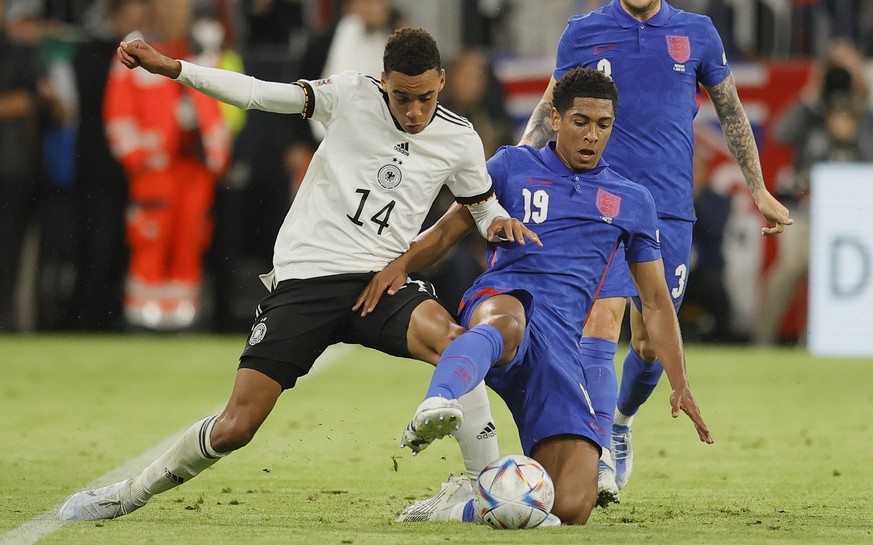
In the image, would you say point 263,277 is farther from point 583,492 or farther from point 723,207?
point 723,207

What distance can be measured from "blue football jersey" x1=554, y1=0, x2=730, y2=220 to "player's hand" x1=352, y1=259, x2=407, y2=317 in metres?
1.36

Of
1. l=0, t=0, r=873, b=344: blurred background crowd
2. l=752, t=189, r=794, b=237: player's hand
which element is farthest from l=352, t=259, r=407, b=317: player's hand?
l=0, t=0, r=873, b=344: blurred background crowd

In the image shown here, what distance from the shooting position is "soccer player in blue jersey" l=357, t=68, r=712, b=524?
611cm

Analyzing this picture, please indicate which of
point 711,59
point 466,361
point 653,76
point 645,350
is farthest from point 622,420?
point 466,361

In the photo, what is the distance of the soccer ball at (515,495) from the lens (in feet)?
18.8

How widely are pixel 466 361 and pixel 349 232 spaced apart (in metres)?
0.94

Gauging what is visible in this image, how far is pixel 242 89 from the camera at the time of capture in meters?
5.99

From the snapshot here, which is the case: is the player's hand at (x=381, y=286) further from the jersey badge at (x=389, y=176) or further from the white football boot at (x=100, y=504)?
the white football boot at (x=100, y=504)

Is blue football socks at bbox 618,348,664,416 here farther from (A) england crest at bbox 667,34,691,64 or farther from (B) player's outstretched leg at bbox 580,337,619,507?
(A) england crest at bbox 667,34,691,64

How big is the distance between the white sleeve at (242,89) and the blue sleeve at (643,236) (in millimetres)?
1425

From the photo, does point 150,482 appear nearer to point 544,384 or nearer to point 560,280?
point 544,384

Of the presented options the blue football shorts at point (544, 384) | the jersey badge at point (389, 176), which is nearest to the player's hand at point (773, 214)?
the blue football shorts at point (544, 384)

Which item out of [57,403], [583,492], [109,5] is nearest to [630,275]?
[583,492]

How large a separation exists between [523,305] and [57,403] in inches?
197
